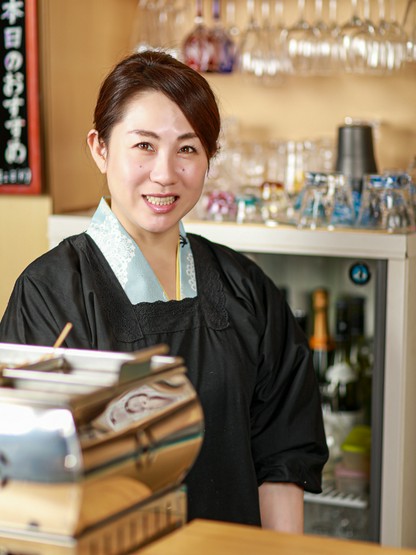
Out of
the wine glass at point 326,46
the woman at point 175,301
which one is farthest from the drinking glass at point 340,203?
the woman at point 175,301

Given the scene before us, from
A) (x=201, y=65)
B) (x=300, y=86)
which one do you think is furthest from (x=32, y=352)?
(x=300, y=86)

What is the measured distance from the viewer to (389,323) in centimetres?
230

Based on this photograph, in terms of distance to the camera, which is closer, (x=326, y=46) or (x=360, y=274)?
(x=360, y=274)

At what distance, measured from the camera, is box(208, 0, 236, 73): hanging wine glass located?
2693mm

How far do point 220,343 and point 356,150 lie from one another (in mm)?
1027

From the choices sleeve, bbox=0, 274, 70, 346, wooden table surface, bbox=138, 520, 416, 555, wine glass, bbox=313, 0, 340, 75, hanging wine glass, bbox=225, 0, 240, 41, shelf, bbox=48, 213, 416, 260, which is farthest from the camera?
hanging wine glass, bbox=225, 0, 240, 41

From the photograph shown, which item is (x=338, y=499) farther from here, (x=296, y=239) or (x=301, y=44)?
(x=301, y=44)

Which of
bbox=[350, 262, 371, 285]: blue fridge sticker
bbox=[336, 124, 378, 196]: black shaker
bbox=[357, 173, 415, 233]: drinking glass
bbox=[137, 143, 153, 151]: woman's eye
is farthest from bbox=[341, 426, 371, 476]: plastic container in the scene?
bbox=[137, 143, 153, 151]: woman's eye

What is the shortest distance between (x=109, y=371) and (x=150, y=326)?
2.44 ft

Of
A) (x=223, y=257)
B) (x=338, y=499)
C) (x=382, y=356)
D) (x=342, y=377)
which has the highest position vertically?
(x=223, y=257)

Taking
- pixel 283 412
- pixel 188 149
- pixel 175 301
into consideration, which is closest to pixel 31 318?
pixel 175 301

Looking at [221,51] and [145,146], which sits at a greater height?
[221,51]

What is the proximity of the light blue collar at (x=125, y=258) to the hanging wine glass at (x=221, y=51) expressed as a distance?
1.11 m

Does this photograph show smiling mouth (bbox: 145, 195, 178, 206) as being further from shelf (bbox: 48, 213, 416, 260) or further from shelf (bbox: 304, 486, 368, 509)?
shelf (bbox: 304, 486, 368, 509)
